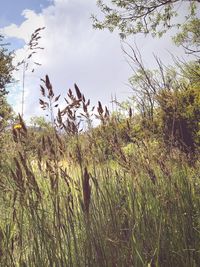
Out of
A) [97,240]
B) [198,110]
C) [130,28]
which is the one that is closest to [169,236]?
[97,240]

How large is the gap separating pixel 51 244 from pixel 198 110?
5.52 meters

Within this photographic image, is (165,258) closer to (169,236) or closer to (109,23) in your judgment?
(169,236)

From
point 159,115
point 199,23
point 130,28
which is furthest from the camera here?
point 199,23

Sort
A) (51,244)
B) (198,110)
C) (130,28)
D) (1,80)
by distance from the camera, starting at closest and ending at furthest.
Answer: (51,244)
(198,110)
(1,80)
(130,28)

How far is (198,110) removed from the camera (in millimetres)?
6465

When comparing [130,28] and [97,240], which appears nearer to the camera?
[97,240]

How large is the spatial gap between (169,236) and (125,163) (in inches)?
17.3

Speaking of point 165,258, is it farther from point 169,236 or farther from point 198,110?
point 198,110

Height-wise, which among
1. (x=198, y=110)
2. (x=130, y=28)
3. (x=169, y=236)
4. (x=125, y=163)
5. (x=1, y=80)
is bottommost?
(x=169, y=236)

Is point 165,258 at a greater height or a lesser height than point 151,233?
lesser

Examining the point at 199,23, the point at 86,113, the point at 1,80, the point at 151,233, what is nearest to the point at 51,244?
the point at 151,233

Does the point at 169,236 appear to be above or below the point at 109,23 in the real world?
below

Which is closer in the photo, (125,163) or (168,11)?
(125,163)

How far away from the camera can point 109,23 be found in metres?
10.6
